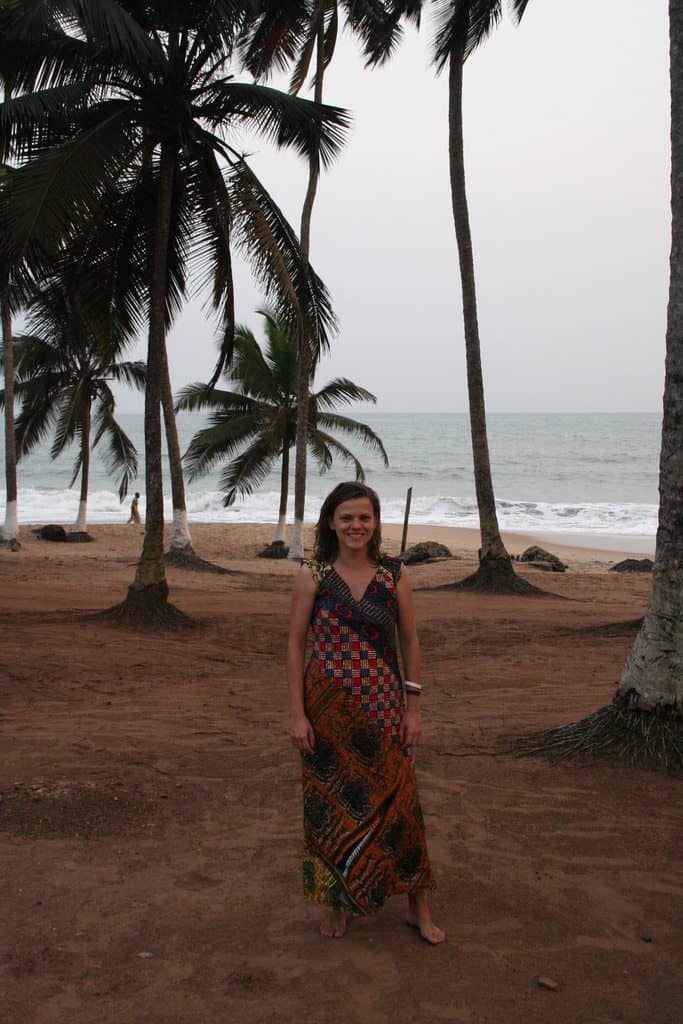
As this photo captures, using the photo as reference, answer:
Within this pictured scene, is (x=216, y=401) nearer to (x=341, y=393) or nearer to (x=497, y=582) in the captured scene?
(x=341, y=393)

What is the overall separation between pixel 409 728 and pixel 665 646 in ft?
7.36

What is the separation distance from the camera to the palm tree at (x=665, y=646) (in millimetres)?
4957

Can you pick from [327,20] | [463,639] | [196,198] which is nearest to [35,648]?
[463,639]

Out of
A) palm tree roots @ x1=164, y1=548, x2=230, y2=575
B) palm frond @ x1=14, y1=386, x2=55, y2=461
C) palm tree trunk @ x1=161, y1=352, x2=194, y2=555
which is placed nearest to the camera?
palm tree roots @ x1=164, y1=548, x2=230, y2=575

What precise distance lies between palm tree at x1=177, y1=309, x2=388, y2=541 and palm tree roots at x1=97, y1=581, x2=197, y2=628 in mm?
11700

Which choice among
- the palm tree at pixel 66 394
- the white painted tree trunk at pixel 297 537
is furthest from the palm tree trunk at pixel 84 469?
the white painted tree trunk at pixel 297 537

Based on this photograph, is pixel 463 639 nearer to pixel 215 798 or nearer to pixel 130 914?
pixel 215 798

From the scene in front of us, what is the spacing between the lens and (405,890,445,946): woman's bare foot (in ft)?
10.9

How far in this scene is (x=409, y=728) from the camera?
3303 millimetres

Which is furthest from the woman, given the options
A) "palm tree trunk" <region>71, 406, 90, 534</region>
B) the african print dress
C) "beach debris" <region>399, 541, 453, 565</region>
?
"palm tree trunk" <region>71, 406, 90, 534</region>

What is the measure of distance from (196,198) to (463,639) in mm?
5880

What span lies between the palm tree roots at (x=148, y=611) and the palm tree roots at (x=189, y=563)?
260 inches

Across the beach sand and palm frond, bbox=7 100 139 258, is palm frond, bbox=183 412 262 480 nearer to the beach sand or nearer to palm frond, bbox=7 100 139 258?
palm frond, bbox=7 100 139 258

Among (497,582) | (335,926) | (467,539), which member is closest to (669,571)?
(335,926)
